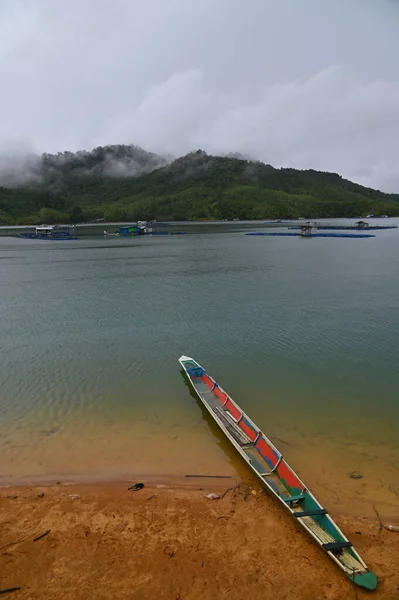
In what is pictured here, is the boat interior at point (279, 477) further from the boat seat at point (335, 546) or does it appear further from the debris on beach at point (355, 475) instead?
the debris on beach at point (355, 475)

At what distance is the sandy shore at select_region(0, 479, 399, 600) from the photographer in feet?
27.5

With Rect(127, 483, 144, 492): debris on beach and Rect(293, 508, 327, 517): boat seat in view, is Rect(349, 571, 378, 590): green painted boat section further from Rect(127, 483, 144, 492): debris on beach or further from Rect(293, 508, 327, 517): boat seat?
Rect(127, 483, 144, 492): debris on beach

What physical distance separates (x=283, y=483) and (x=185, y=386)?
8.34m

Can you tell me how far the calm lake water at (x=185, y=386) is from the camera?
1301 centimetres

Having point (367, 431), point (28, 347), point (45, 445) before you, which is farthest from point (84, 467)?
point (28, 347)

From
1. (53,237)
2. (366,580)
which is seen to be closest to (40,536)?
(366,580)

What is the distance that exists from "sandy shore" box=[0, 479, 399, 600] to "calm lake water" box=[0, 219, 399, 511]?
1241 mm

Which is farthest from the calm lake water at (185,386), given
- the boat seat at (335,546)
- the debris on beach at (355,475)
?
the boat seat at (335,546)

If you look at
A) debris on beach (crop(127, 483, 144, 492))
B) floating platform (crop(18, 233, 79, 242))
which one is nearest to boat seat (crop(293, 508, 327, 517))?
debris on beach (crop(127, 483, 144, 492))

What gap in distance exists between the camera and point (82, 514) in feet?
34.9

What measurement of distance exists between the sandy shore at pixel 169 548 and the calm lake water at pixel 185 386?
124cm

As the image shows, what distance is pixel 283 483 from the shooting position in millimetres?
11164

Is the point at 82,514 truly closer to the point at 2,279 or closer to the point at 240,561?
the point at 240,561

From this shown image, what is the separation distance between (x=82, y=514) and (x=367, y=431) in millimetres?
10413
